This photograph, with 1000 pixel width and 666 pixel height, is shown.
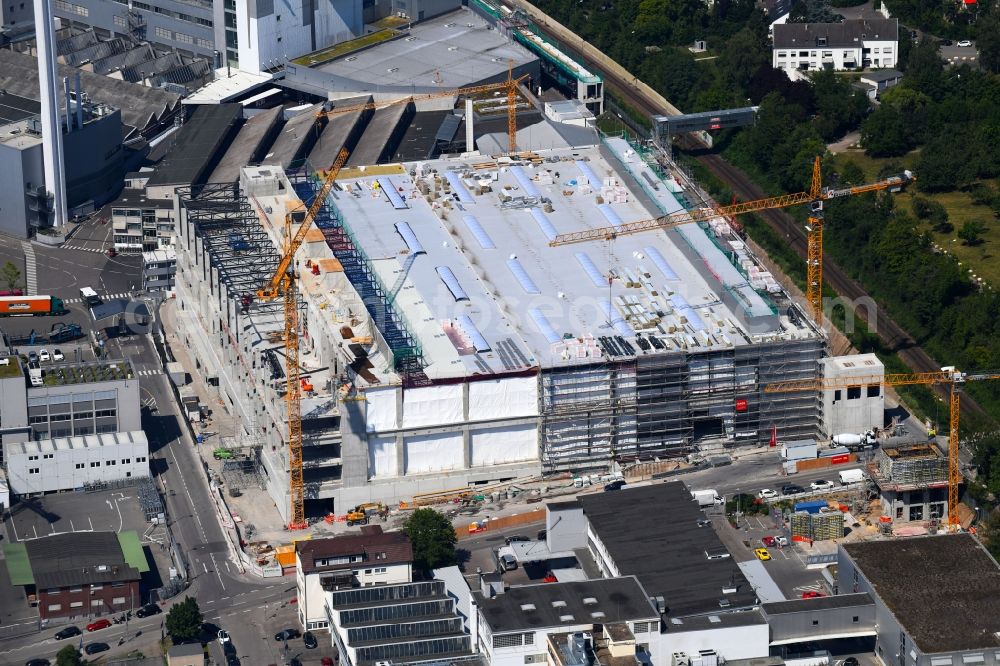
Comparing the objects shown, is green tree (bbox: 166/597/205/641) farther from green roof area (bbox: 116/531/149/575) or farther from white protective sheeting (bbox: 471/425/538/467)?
white protective sheeting (bbox: 471/425/538/467)

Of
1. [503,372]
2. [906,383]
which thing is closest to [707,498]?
[503,372]

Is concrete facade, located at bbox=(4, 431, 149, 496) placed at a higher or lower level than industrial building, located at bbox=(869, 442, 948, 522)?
lower

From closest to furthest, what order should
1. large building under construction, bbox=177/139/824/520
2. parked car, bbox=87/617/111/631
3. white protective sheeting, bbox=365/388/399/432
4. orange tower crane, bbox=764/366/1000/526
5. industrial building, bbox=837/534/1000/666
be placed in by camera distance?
industrial building, bbox=837/534/1000/666 < parked car, bbox=87/617/111/631 < orange tower crane, bbox=764/366/1000/526 < white protective sheeting, bbox=365/388/399/432 < large building under construction, bbox=177/139/824/520

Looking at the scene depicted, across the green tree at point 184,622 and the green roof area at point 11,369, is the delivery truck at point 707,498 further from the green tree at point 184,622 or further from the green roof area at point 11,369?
the green roof area at point 11,369

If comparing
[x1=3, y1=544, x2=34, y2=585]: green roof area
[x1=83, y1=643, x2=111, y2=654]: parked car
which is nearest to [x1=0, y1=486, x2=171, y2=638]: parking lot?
[x1=3, y1=544, x2=34, y2=585]: green roof area

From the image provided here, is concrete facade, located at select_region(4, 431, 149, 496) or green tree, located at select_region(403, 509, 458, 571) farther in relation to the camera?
concrete facade, located at select_region(4, 431, 149, 496)

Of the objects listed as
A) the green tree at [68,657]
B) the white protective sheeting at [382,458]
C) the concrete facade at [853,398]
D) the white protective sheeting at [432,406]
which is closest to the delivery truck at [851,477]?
the concrete facade at [853,398]
